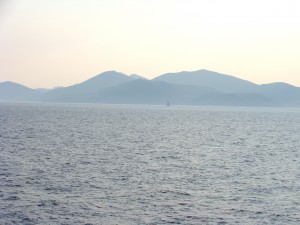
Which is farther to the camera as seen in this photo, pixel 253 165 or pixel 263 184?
pixel 253 165

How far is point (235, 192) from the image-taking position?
161ft

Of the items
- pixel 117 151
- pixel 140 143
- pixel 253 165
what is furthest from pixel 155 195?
pixel 140 143

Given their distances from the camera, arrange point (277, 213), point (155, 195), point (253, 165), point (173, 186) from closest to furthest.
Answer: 1. point (277, 213)
2. point (155, 195)
3. point (173, 186)
4. point (253, 165)

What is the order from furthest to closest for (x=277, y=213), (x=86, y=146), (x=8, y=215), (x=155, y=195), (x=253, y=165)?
1. (x=86, y=146)
2. (x=253, y=165)
3. (x=155, y=195)
4. (x=277, y=213)
5. (x=8, y=215)

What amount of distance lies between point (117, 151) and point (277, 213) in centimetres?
4714

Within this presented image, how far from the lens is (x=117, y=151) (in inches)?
3292

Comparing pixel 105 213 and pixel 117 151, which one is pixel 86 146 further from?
pixel 105 213

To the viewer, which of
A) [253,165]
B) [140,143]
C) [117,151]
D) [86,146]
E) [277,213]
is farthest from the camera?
[140,143]

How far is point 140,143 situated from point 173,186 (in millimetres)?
49363

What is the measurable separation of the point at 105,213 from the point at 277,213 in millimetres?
17550

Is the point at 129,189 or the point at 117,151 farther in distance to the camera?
the point at 117,151

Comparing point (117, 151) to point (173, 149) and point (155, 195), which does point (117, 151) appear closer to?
point (173, 149)

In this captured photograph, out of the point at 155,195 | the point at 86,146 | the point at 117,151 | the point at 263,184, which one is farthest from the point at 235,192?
the point at 86,146

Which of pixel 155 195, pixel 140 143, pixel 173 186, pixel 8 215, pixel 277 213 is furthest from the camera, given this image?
pixel 140 143
